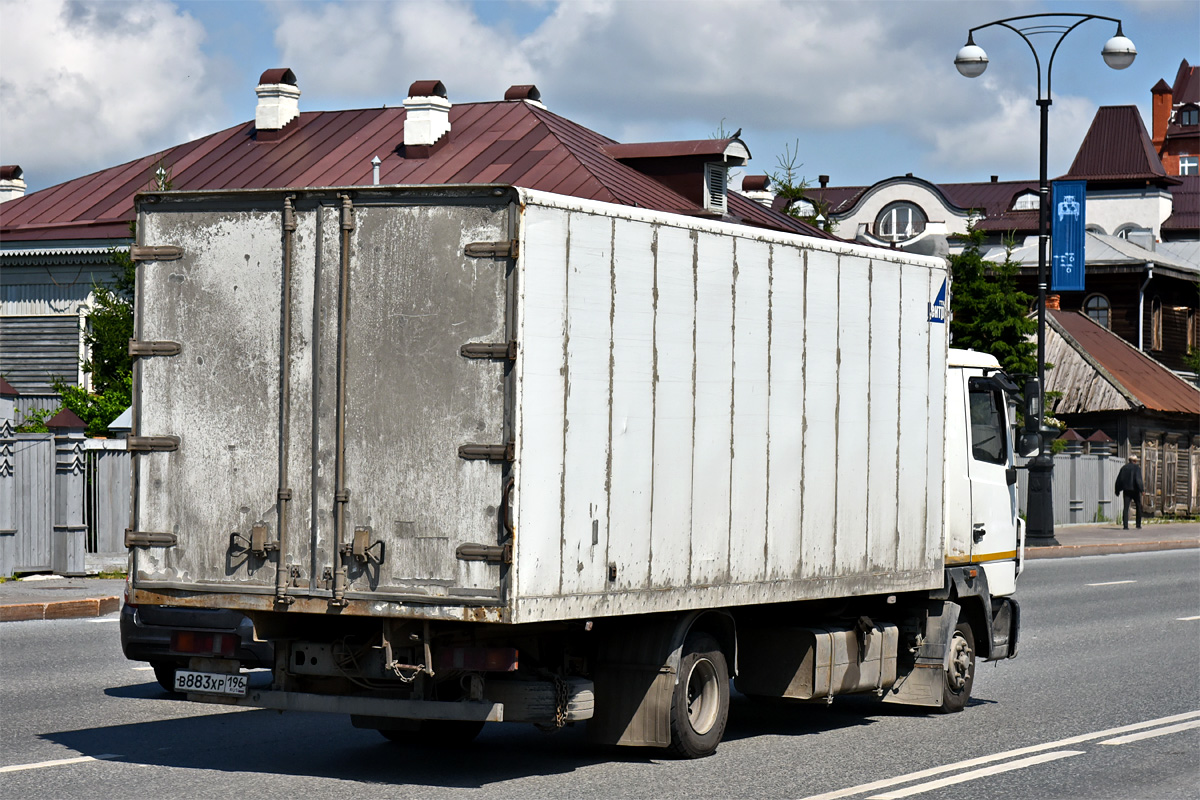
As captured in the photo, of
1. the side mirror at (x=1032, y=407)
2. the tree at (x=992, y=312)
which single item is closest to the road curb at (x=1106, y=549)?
the tree at (x=992, y=312)

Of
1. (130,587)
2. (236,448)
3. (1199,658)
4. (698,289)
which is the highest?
(698,289)

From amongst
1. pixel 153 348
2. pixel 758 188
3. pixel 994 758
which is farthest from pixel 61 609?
pixel 758 188

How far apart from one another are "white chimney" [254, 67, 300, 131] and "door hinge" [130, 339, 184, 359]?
102 feet

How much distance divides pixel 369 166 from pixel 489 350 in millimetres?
28503

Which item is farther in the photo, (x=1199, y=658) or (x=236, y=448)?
(x=1199, y=658)

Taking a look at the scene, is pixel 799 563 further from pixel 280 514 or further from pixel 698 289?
pixel 280 514

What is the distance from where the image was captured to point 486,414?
7.81 m

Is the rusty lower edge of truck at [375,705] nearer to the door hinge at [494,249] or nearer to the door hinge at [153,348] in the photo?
the door hinge at [153,348]

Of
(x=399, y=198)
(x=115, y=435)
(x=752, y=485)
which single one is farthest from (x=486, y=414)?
(x=115, y=435)

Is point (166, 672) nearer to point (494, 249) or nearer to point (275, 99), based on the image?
point (494, 249)

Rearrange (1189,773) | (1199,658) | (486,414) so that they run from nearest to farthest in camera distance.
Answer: (486,414) → (1189,773) → (1199,658)

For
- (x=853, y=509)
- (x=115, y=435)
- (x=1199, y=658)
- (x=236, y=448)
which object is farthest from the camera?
(x=115, y=435)

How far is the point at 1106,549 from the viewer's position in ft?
107

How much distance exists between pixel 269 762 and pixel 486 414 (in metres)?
2.52
